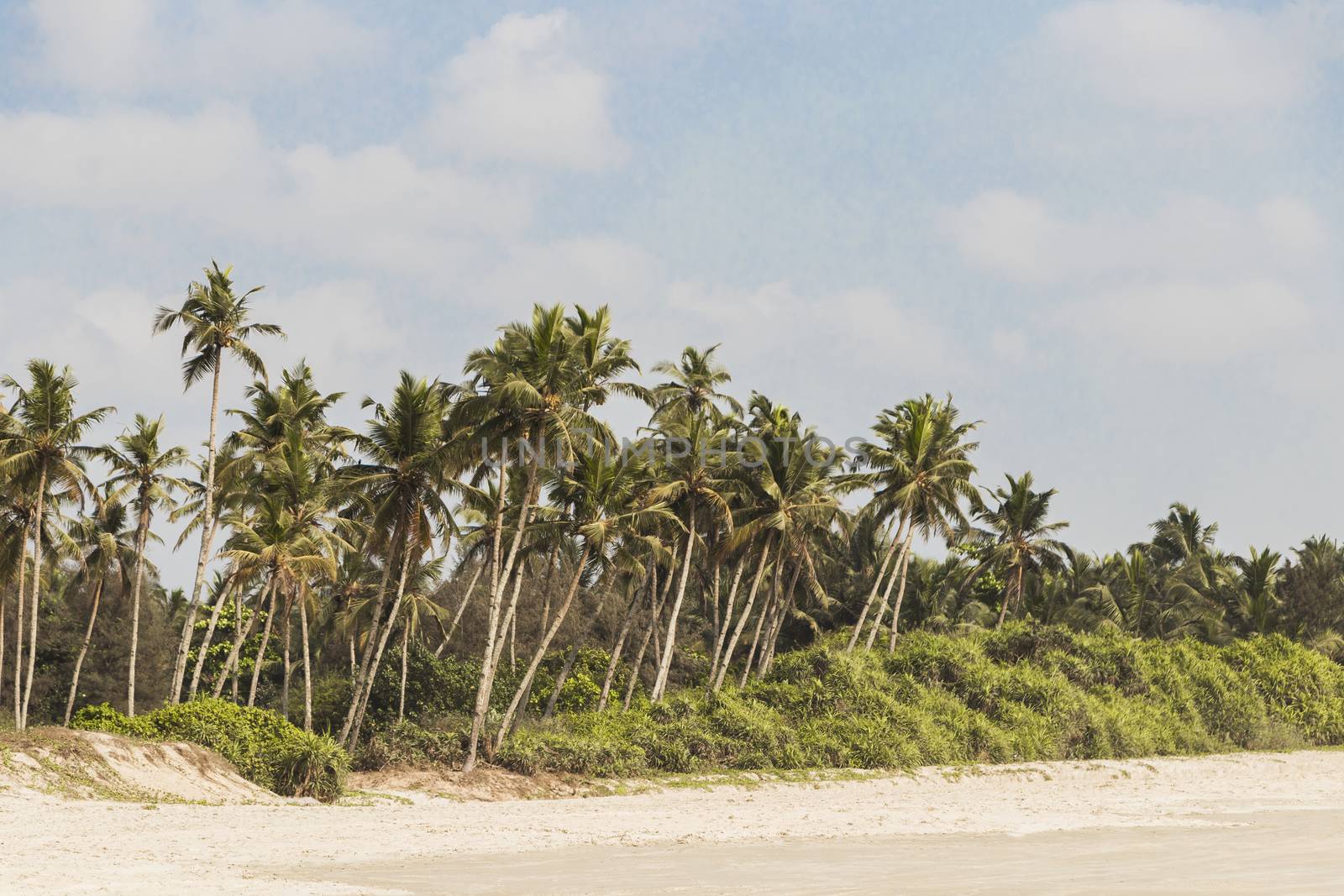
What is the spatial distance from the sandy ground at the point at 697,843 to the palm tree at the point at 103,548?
68.7ft

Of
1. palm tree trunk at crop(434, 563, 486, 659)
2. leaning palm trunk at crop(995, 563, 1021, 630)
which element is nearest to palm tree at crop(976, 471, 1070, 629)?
leaning palm trunk at crop(995, 563, 1021, 630)

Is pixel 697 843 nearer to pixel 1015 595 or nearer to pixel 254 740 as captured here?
pixel 254 740

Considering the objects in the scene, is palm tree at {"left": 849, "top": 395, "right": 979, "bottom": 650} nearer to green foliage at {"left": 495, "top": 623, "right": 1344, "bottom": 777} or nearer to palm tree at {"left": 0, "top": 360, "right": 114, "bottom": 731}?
green foliage at {"left": 495, "top": 623, "right": 1344, "bottom": 777}

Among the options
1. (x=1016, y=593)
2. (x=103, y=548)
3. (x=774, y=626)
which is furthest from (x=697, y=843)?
(x=1016, y=593)

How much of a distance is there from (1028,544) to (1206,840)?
96.2ft

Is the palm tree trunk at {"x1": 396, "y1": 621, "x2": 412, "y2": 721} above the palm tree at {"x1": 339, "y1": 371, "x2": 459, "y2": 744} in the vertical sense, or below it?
below

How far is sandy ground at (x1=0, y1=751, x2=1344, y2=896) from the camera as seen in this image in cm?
1169

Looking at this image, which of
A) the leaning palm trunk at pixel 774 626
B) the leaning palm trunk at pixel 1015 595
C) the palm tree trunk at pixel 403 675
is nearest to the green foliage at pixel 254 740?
the palm tree trunk at pixel 403 675

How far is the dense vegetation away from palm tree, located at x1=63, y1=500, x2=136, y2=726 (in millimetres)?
185

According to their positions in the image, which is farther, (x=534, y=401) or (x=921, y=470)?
(x=921, y=470)

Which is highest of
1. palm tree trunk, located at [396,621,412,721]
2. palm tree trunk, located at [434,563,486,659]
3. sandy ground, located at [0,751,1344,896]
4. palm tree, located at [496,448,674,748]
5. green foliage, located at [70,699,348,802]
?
palm tree, located at [496,448,674,748]

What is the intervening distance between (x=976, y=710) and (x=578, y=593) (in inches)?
684

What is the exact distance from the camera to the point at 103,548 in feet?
120

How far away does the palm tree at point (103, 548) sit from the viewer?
119 ft
